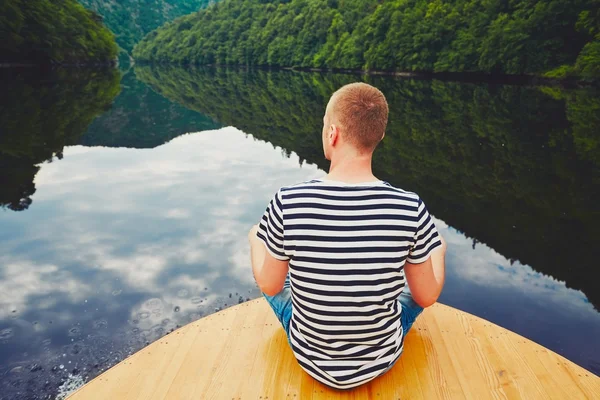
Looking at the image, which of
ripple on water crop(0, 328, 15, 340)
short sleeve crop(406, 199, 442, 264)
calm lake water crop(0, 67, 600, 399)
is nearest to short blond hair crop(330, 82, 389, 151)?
short sleeve crop(406, 199, 442, 264)

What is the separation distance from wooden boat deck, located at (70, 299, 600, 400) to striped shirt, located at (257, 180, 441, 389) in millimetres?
533

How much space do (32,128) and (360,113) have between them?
62.1 ft

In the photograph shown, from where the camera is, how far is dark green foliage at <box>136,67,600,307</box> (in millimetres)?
8078

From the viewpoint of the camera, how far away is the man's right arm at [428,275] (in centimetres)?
253

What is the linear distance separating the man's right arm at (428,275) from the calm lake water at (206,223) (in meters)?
1.77

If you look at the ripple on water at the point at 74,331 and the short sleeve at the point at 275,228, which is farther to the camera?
the ripple on water at the point at 74,331

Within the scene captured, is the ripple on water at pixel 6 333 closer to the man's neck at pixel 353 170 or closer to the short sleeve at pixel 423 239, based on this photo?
the man's neck at pixel 353 170

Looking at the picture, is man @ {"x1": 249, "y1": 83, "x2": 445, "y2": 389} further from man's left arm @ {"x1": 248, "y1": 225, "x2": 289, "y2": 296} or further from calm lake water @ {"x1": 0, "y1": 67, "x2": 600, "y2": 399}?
calm lake water @ {"x1": 0, "y1": 67, "x2": 600, "y2": 399}

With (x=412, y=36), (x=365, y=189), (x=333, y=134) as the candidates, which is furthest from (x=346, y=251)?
(x=412, y=36)

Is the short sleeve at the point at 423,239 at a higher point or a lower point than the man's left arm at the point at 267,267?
higher

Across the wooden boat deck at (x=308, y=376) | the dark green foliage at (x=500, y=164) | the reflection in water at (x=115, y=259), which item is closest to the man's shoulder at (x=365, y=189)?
the wooden boat deck at (x=308, y=376)

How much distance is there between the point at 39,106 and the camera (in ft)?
75.9

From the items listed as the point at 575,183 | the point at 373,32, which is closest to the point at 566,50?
the point at 373,32

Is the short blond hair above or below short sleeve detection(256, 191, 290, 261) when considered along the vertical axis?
above
